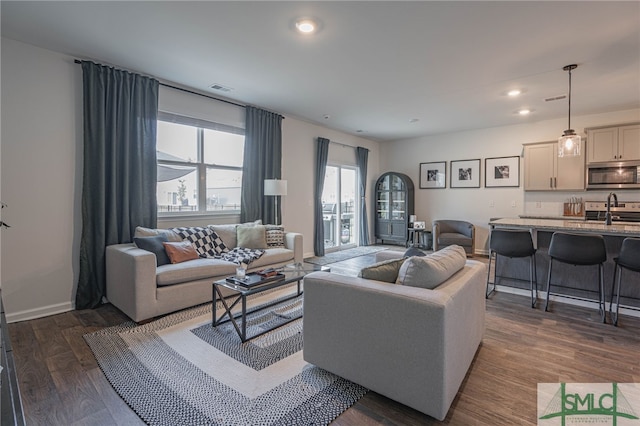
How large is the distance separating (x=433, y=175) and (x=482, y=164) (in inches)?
42.4

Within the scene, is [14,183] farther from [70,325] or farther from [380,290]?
[380,290]

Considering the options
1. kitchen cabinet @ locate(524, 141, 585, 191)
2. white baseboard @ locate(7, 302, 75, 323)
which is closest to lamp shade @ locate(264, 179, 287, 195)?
white baseboard @ locate(7, 302, 75, 323)

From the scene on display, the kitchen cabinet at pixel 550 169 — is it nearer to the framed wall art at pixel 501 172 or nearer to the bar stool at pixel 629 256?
the framed wall art at pixel 501 172

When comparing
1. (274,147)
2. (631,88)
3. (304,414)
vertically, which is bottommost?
(304,414)

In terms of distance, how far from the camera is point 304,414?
1745 mm

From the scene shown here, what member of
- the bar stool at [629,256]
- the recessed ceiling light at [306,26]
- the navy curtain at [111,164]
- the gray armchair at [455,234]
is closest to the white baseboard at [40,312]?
the navy curtain at [111,164]

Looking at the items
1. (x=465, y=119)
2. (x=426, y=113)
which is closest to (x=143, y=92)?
(x=426, y=113)

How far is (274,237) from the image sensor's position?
14.9 ft

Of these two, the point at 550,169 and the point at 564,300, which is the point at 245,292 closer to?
the point at 564,300

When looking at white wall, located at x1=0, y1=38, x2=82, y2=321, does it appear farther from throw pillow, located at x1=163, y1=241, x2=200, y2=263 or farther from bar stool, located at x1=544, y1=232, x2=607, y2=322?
bar stool, located at x1=544, y1=232, x2=607, y2=322

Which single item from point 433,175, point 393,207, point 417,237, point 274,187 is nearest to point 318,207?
point 274,187

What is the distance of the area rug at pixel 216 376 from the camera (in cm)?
176

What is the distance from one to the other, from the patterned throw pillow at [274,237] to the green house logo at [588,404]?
331cm

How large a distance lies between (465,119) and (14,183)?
257 inches
